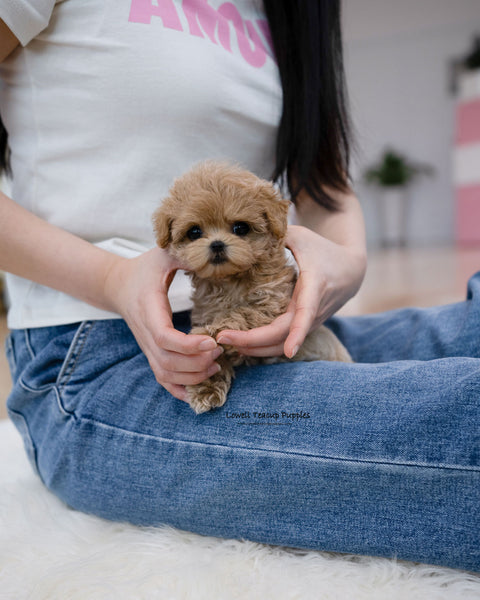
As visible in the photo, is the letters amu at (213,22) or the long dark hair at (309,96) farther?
the long dark hair at (309,96)

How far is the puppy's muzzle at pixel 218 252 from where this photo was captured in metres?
0.85

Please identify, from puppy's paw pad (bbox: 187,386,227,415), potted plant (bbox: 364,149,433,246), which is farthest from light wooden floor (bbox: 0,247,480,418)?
potted plant (bbox: 364,149,433,246)

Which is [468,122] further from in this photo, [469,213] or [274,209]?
[274,209]

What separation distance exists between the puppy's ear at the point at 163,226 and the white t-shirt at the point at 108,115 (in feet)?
0.64

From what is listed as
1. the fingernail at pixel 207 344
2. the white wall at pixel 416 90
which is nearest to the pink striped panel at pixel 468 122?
the white wall at pixel 416 90

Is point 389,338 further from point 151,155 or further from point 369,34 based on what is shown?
point 369,34

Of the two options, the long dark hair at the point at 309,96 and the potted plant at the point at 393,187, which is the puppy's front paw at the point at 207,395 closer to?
the long dark hair at the point at 309,96

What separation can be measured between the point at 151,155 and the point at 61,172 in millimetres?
196

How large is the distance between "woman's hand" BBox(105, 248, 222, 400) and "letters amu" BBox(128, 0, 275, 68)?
0.55 m

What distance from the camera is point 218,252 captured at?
0.85 meters

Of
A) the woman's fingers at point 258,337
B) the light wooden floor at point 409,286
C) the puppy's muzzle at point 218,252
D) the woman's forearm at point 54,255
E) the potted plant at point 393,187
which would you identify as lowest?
the potted plant at point 393,187

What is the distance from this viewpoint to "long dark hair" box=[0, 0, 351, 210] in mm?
1257

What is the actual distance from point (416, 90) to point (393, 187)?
1783 millimetres

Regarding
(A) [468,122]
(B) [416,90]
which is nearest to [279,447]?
(A) [468,122]
